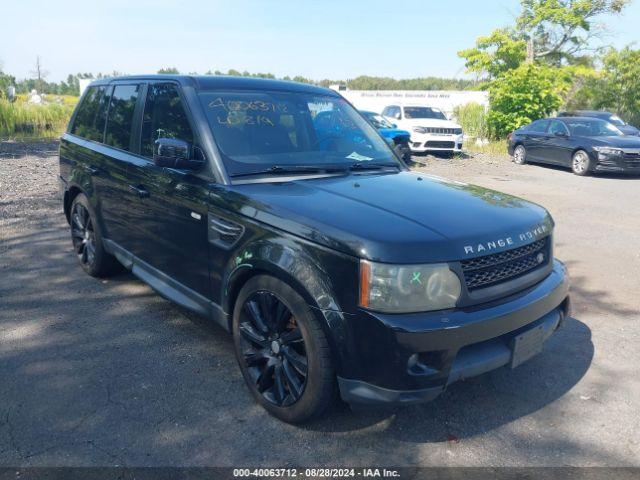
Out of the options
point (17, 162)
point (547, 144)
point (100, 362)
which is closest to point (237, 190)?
point (100, 362)

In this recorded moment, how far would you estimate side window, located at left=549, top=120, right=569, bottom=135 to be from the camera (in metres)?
15.5

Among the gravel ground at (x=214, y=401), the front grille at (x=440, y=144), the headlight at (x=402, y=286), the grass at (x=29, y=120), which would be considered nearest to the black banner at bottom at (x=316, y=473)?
the gravel ground at (x=214, y=401)

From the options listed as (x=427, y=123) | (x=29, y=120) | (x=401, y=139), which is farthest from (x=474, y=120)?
(x=29, y=120)

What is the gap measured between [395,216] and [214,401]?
5.17 feet

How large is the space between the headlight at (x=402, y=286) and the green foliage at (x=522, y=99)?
2136 centimetres

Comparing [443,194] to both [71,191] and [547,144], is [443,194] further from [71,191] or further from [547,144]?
[547,144]

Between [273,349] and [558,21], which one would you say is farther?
[558,21]

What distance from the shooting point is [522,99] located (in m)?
21.7

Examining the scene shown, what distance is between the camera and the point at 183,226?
3.60 meters

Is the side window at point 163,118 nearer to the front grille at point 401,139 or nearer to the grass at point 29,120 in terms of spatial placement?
the front grille at point 401,139

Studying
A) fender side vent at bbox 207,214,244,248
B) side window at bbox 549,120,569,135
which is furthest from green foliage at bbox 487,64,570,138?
fender side vent at bbox 207,214,244,248

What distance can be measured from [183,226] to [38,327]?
1.62 meters

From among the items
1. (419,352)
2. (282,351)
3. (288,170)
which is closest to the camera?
(419,352)

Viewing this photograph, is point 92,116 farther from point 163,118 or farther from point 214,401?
point 214,401
